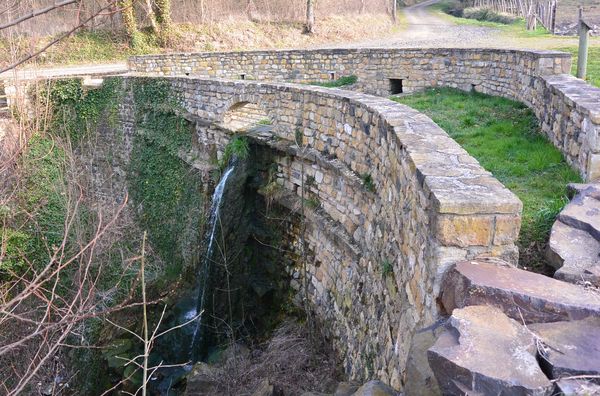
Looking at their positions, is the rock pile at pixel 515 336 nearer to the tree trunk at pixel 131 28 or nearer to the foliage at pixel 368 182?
the foliage at pixel 368 182

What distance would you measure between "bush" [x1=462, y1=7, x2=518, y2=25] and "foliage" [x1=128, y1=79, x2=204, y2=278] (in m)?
21.8

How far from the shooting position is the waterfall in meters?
8.79

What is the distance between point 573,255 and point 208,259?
647 centimetres

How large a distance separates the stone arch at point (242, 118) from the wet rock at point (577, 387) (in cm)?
764

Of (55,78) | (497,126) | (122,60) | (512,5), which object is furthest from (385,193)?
(512,5)

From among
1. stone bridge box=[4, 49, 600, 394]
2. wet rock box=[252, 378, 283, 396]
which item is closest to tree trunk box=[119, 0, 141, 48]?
stone bridge box=[4, 49, 600, 394]

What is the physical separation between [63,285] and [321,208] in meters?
7.20

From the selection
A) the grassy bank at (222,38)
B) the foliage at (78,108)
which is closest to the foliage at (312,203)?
the foliage at (78,108)

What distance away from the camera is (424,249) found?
3381mm

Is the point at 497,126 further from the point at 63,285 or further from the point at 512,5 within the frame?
the point at 512,5

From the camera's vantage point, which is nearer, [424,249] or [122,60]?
[424,249]

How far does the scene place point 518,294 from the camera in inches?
101

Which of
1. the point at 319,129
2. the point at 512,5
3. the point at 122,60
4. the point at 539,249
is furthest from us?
the point at 512,5

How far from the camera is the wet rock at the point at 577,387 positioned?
2021 mm
